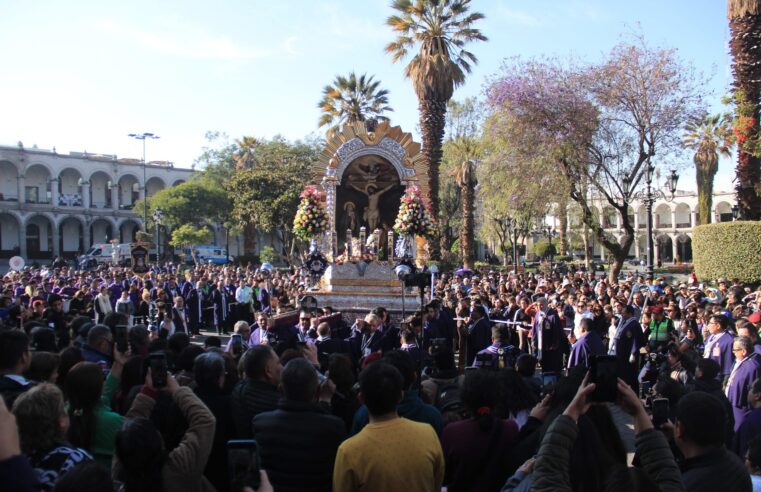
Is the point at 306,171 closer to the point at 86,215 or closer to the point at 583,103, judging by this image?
the point at 583,103

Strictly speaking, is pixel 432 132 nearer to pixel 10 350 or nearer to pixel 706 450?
pixel 10 350

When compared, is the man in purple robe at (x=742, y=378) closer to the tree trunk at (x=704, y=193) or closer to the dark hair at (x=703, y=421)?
the dark hair at (x=703, y=421)

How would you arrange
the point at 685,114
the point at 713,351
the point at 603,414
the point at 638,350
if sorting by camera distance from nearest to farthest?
the point at 603,414, the point at 713,351, the point at 638,350, the point at 685,114

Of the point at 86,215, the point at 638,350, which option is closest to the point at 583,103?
the point at 638,350

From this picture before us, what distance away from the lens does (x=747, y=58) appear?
2170 centimetres

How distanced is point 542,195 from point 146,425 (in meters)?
23.5

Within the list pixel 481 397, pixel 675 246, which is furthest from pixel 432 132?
pixel 675 246

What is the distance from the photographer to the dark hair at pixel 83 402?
3992mm

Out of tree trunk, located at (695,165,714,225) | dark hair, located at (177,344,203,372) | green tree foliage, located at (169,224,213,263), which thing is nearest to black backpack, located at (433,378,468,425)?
dark hair, located at (177,344,203,372)

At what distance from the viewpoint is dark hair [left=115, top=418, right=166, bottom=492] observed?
3152 millimetres

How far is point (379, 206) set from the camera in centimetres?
2145

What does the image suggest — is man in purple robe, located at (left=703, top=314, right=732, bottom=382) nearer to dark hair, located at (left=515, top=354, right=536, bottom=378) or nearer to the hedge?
dark hair, located at (left=515, top=354, right=536, bottom=378)

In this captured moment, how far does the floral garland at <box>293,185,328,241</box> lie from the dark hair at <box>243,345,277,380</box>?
15632 mm

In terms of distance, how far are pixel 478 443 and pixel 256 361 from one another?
1759mm
